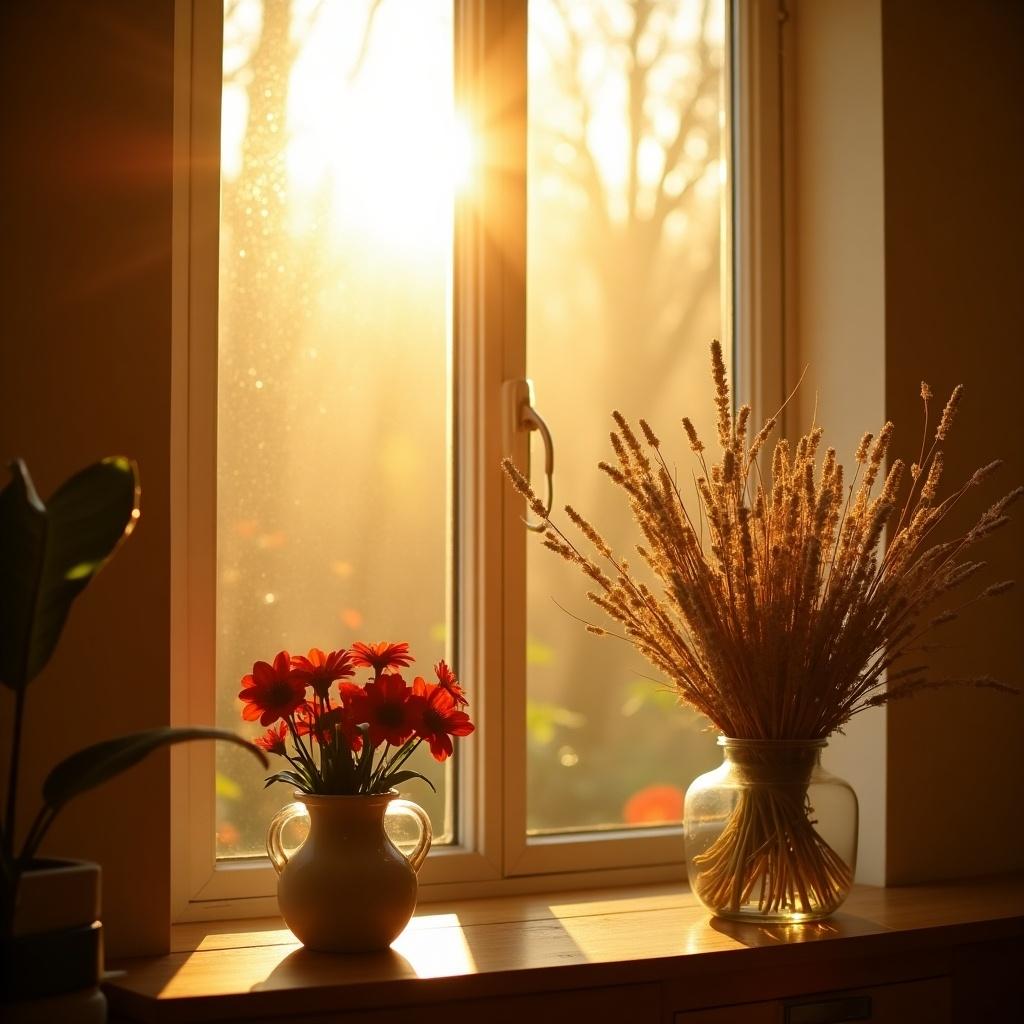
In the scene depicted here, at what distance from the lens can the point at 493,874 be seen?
7.00ft

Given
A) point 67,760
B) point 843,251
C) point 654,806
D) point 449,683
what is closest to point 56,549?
point 67,760

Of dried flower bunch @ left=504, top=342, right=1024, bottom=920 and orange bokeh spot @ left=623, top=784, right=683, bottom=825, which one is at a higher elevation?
dried flower bunch @ left=504, top=342, right=1024, bottom=920

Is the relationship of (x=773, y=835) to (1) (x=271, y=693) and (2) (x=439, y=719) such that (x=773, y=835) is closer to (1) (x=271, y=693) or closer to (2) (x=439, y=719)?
(2) (x=439, y=719)

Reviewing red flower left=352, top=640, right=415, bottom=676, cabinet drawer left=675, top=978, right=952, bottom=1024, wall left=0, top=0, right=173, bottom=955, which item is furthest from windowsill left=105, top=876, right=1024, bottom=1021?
red flower left=352, top=640, right=415, bottom=676

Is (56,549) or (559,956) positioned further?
(559,956)

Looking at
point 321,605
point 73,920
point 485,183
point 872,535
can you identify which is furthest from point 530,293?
point 73,920

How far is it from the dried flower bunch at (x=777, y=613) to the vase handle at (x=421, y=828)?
350mm

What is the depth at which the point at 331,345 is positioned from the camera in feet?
6.88

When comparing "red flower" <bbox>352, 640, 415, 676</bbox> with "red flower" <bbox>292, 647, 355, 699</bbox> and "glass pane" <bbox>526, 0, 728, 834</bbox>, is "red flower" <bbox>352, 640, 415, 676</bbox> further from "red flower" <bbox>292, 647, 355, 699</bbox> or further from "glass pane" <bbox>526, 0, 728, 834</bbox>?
"glass pane" <bbox>526, 0, 728, 834</bbox>

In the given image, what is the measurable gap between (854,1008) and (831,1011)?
0.04 metres

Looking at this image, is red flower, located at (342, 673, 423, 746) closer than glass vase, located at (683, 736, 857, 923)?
Yes

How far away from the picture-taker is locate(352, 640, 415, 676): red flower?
176 centimetres

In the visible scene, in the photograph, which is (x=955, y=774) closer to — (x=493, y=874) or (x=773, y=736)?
(x=773, y=736)

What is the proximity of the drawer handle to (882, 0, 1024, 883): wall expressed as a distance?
0.42m
